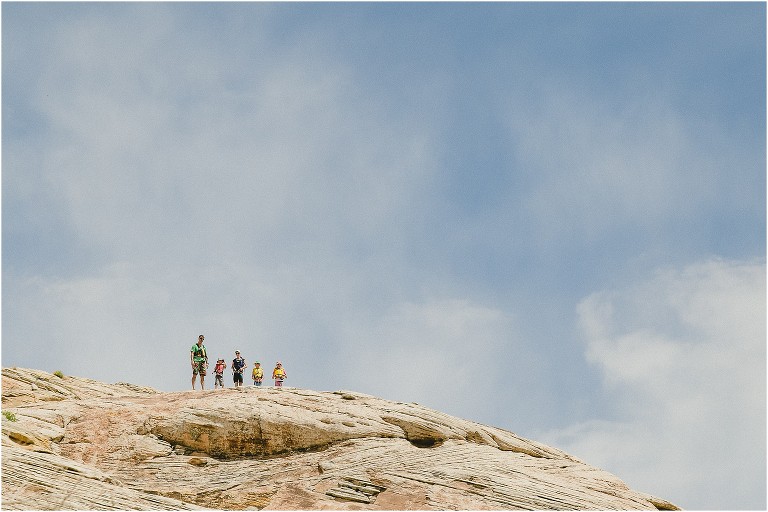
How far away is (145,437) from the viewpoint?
30250 millimetres

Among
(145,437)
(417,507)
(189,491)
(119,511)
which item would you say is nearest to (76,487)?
(119,511)

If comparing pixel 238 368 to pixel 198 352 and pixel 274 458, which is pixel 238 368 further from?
pixel 274 458

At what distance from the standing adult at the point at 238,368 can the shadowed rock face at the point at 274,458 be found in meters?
5.47

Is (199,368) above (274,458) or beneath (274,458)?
above

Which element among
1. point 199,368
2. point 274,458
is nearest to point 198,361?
point 199,368

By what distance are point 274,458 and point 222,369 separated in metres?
12.4

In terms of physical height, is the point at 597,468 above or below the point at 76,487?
above

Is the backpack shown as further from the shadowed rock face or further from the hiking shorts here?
the shadowed rock face

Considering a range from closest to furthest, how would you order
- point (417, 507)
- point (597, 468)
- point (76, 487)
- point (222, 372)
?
point (76, 487)
point (417, 507)
point (597, 468)
point (222, 372)

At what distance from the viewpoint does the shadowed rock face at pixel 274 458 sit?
84.9 feet

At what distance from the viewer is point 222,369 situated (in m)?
41.7

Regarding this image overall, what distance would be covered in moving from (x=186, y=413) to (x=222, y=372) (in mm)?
10290

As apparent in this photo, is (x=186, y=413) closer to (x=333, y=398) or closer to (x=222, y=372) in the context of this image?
(x=333, y=398)

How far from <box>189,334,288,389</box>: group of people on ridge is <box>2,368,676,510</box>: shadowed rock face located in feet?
15.2
